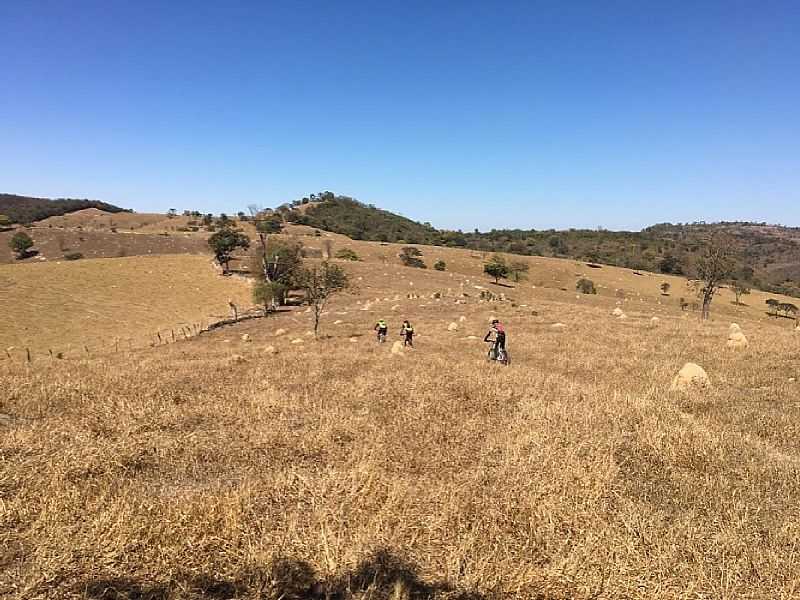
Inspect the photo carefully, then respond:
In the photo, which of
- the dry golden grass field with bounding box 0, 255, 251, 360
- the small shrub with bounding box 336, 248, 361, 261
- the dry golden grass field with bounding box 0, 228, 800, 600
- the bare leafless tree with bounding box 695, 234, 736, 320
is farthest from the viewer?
the small shrub with bounding box 336, 248, 361, 261

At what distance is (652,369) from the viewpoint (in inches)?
581

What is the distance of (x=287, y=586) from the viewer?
161 inches

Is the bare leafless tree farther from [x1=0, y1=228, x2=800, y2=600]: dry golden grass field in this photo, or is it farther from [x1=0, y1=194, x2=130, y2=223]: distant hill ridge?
[x1=0, y1=194, x2=130, y2=223]: distant hill ridge

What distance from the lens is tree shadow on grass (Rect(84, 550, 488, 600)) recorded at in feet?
12.8

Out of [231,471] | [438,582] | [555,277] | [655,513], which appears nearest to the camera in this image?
[438,582]

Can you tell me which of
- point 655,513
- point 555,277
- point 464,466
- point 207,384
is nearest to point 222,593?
point 464,466

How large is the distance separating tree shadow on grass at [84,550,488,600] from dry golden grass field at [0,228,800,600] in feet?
0.06

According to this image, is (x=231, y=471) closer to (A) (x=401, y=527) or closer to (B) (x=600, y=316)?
(A) (x=401, y=527)

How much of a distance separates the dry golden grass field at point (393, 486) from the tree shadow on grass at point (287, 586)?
0.02 meters

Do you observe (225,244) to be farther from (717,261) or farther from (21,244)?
(717,261)

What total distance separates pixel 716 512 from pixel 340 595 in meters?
4.91

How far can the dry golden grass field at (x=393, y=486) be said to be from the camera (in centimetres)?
424

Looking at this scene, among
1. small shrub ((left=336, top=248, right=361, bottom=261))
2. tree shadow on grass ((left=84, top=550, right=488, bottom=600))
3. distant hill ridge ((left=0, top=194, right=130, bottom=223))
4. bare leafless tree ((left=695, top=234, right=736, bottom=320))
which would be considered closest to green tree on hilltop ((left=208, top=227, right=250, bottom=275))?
small shrub ((left=336, top=248, right=361, bottom=261))

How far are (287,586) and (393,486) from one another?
1.98m
